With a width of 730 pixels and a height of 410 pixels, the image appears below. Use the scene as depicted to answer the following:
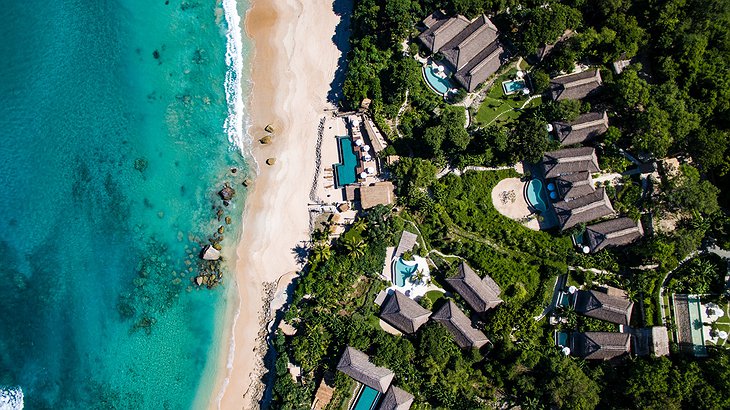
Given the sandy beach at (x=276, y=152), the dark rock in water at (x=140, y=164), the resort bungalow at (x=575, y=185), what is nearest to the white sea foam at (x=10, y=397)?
the sandy beach at (x=276, y=152)

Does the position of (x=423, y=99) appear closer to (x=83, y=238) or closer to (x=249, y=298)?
(x=249, y=298)

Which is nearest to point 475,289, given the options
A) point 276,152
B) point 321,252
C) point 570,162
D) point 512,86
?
point 570,162

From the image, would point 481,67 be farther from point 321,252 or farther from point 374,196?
point 321,252

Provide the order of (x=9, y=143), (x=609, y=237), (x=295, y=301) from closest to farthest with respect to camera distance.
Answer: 1. (x=609, y=237)
2. (x=295, y=301)
3. (x=9, y=143)

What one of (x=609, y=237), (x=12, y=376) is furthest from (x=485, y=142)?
(x=12, y=376)

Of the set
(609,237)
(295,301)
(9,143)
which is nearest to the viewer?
(609,237)

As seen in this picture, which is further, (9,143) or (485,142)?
(9,143)

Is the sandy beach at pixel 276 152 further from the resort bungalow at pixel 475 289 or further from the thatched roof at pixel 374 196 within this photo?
the resort bungalow at pixel 475 289
